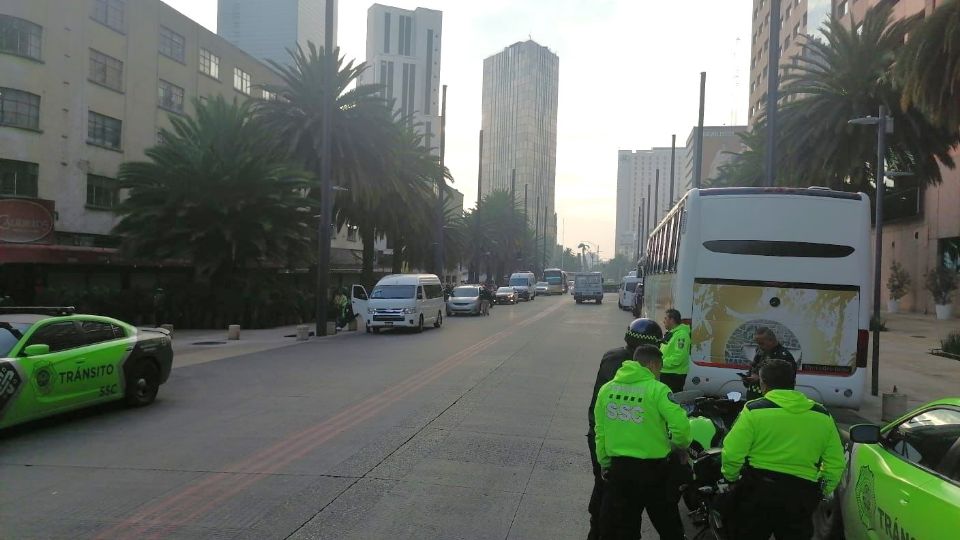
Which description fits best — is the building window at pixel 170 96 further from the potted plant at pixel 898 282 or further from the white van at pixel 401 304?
the potted plant at pixel 898 282

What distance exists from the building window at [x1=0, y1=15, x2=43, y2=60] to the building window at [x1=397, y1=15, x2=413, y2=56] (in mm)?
100079

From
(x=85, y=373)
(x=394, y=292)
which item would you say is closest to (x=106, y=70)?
(x=394, y=292)

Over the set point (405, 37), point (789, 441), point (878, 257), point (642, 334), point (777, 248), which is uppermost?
point (405, 37)

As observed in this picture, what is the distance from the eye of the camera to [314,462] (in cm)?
739

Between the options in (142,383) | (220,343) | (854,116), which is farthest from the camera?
(854,116)

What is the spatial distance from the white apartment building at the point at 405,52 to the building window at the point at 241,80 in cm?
7642

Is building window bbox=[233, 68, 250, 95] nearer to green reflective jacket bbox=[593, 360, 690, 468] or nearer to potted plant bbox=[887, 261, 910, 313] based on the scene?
potted plant bbox=[887, 261, 910, 313]

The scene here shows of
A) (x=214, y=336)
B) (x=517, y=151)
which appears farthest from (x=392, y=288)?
(x=517, y=151)

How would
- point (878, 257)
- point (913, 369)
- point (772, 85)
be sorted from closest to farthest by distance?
1. point (878, 257)
2. point (913, 369)
3. point (772, 85)

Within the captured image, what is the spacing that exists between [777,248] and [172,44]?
36.3 m

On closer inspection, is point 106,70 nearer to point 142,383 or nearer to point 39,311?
point 39,311

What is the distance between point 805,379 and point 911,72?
11442mm

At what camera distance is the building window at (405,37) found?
410ft

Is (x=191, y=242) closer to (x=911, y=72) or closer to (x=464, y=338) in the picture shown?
(x=464, y=338)
